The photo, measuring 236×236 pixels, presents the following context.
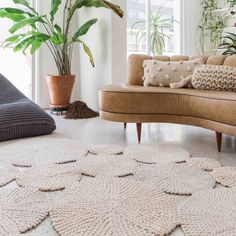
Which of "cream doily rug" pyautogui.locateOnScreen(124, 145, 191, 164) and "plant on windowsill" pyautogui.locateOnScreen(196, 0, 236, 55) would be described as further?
"plant on windowsill" pyautogui.locateOnScreen(196, 0, 236, 55)

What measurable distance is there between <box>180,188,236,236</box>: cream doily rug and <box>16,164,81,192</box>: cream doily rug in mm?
548

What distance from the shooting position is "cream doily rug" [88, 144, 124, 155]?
1.99 m

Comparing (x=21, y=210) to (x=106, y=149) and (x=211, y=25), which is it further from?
(x=211, y=25)

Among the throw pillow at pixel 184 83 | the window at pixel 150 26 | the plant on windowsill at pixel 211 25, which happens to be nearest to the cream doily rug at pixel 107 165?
the throw pillow at pixel 184 83

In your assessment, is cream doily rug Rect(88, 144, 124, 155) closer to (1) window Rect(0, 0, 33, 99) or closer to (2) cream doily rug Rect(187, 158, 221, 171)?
(2) cream doily rug Rect(187, 158, 221, 171)

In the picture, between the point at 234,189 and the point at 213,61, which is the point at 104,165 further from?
the point at 213,61

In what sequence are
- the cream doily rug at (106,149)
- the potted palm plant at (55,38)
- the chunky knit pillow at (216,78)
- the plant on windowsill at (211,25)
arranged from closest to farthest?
the cream doily rug at (106,149), the chunky knit pillow at (216,78), the potted palm plant at (55,38), the plant on windowsill at (211,25)

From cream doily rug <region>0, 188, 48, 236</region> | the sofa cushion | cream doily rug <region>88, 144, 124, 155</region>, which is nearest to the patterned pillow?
the sofa cushion

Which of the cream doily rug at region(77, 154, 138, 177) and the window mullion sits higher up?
the window mullion

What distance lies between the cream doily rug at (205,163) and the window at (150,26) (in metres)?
2.77

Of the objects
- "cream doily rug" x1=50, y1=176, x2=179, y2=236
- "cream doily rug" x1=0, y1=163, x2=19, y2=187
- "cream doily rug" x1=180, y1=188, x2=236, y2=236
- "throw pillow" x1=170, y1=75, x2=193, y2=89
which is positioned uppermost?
"throw pillow" x1=170, y1=75, x2=193, y2=89

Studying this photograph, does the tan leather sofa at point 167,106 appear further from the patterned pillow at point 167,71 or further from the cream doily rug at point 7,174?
the cream doily rug at point 7,174

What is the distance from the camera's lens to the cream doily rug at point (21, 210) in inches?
40.8

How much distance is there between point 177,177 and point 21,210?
2.49 feet
